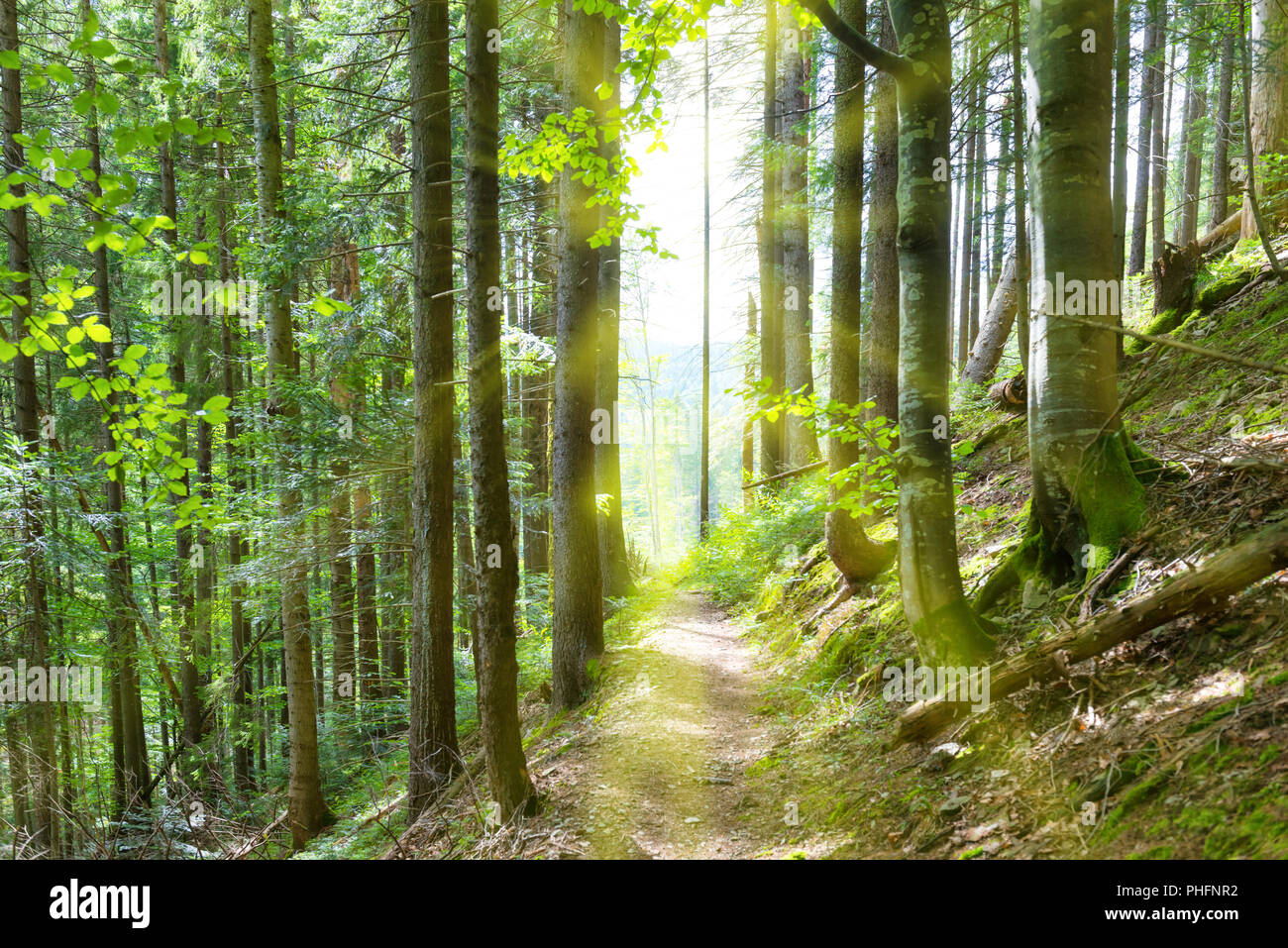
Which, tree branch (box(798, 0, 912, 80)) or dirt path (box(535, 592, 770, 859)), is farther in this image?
dirt path (box(535, 592, 770, 859))

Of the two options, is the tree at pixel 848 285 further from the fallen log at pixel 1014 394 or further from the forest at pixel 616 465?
the fallen log at pixel 1014 394

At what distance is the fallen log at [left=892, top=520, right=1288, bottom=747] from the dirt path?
6.60 ft

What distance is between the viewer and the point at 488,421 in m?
5.32

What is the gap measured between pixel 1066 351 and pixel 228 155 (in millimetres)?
15216

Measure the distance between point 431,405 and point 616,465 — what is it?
5.09 meters

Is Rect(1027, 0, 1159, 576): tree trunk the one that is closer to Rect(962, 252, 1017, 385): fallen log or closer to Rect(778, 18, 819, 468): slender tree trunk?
Rect(962, 252, 1017, 385): fallen log

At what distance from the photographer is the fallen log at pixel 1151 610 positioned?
3250 mm

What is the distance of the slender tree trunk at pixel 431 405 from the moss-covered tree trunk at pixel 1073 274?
4959 mm

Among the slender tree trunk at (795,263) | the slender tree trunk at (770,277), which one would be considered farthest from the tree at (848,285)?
the slender tree trunk at (770,277)

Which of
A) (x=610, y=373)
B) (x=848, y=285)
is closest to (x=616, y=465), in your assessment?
(x=610, y=373)

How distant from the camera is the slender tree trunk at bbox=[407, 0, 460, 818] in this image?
6.64 metres

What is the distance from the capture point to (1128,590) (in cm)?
400

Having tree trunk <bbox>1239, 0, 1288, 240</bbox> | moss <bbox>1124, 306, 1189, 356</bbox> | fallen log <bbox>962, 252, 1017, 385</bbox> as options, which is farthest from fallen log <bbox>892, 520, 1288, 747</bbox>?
fallen log <bbox>962, 252, 1017, 385</bbox>
